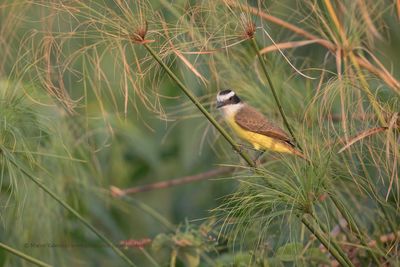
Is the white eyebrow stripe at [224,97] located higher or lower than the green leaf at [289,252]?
higher

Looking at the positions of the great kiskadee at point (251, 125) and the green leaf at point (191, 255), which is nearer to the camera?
the green leaf at point (191, 255)

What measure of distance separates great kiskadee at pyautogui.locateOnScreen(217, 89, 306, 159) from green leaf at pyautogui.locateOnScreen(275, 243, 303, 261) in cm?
63

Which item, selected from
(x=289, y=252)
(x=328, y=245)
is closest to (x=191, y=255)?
(x=289, y=252)

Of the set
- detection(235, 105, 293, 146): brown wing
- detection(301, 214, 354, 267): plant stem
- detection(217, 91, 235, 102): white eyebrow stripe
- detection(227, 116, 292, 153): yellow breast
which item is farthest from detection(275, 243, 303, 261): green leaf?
detection(217, 91, 235, 102): white eyebrow stripe

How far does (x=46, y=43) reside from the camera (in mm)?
3109

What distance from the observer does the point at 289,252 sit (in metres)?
2.93

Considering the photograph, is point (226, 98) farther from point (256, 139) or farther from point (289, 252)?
point (289, 252)

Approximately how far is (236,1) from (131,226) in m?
3.32

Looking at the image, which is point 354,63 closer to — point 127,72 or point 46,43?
point 127,72

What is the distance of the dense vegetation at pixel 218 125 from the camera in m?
2.84

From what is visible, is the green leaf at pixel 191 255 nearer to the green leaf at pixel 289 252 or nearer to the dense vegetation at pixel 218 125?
the dense vegetation at pixel 218 125

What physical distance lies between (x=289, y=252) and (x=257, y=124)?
1.25m

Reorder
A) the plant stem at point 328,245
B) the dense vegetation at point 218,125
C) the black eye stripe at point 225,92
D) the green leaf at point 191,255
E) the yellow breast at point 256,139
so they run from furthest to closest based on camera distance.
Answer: the yellow breast at point 256,139, the black eye stripe at point 225,92, the green leaf at point 191,255, the dense vegetation at point 218,125, the plant stem at point 328,245

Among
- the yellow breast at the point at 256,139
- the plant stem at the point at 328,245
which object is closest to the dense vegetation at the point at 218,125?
the plant stem at the point at 328,245
